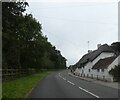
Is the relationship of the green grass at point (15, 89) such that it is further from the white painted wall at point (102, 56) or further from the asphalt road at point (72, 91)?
the white painted wall at point (102, 56)

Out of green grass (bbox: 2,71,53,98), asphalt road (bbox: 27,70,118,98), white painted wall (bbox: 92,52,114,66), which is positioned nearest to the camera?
green grass (bbox: 2,71,53,98)

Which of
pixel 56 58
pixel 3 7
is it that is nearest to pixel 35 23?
pixel 3 7

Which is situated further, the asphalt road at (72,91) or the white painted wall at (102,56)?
the white painted wall at (102,56)

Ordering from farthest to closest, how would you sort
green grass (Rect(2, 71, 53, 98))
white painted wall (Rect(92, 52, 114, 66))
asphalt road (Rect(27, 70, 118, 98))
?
white painted wall (Rect(92, 52, 114, 66)) → asphalt road (Rect(27, 70, 118, 98)) → green grass (Rect(2, 71, 53, 98))

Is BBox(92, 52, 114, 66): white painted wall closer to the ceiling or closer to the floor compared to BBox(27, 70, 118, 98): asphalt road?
closer to the ceiling

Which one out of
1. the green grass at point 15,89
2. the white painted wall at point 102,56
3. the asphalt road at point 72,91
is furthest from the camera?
the white painted wall at point 102,56

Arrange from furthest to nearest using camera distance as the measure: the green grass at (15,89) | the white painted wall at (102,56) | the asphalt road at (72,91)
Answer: the white painted wall at (102,56) → the asphalt road at (72,91) → the green grass at (15,89)

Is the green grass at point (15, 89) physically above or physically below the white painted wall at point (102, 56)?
below

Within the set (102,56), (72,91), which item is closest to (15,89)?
(72,91)

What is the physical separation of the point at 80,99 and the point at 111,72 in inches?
1207

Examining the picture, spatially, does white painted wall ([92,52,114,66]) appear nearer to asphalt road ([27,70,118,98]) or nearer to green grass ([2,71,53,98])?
green grass ([2,71,53,98])

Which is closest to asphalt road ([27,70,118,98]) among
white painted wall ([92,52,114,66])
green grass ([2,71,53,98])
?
green grass ([2,71,53,98])

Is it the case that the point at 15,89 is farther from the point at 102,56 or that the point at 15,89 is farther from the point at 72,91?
the point at 102,56

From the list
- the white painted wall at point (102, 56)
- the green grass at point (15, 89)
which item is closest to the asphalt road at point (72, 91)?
the green grass at point (15, 89)
